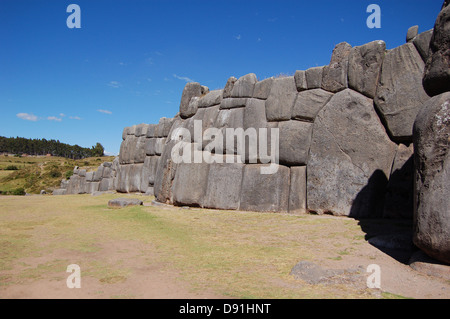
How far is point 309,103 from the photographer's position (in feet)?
31.9

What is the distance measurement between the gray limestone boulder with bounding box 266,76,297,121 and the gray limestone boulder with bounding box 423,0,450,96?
5.37 m

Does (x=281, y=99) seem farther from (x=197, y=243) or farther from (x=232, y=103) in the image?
(x=197, y=243)

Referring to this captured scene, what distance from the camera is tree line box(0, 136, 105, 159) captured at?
73.6 meters

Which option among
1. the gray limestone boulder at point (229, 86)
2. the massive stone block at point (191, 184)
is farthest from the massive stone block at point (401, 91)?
the massive stone block at point (191, 184)

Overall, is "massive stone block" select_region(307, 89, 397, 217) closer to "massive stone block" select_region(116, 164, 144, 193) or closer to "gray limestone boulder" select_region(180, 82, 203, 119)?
"gray limestone boulder" select_region(180, 82, 203, 119)

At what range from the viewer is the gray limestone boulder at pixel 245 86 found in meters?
11.3

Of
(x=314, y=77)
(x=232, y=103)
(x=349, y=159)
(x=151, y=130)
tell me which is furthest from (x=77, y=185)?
(x=349, y=159)

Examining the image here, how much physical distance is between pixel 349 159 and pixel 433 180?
14.4ft

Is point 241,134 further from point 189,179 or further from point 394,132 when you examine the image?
point 394,132

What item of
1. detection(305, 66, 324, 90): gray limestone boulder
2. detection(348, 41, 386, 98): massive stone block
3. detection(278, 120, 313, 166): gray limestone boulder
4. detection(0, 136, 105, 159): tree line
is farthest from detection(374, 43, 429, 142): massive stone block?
detection(0, 136, 105, 159): tree line

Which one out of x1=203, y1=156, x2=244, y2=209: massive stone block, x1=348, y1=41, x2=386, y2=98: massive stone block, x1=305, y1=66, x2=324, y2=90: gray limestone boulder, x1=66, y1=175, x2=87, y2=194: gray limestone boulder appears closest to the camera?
x1=348, y1=41, x2=386, y2=98: massive stone block

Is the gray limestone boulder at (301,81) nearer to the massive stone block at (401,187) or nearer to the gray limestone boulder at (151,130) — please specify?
the massive stone block at (401,187)

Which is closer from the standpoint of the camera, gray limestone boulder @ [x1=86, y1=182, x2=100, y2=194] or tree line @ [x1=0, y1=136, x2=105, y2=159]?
gray limestone boulder @ [x1=86, y1=182, x2=100, y2=194]

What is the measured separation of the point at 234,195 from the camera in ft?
34.8
